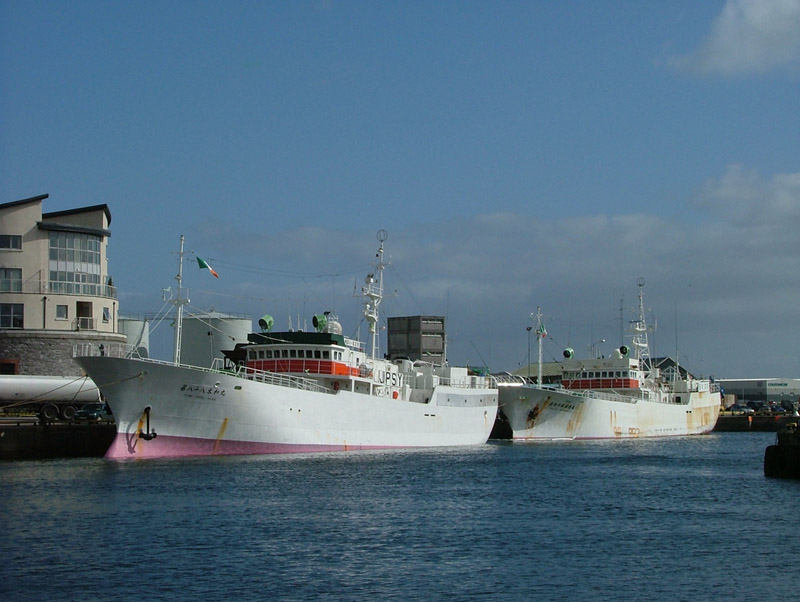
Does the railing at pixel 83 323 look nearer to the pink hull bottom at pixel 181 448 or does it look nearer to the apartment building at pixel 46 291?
the apartment building at pixel 46 291

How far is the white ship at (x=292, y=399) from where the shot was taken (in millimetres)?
49312

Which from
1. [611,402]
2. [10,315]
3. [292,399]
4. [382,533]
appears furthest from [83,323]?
[382,533]

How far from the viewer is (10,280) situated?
237ft

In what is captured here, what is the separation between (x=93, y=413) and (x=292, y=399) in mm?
14005

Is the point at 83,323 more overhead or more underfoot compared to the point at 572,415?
more overhead

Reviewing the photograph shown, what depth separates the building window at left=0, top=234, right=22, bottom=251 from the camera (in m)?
72.5

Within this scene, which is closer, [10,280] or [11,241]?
[10,280]

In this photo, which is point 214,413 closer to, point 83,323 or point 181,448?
point 181,448

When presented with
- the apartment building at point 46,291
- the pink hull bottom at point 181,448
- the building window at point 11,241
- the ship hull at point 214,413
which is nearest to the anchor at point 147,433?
the ship hull at point 214,413

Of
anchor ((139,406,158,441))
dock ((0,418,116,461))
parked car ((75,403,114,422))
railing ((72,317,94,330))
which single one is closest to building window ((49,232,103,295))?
railing ((72,317,94,330))

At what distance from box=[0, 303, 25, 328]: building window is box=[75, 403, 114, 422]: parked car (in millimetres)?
13173

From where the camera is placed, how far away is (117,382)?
49031mm

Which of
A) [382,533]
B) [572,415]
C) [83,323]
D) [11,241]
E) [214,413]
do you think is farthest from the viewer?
[572,415]

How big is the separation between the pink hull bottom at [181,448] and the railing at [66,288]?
2565cm
